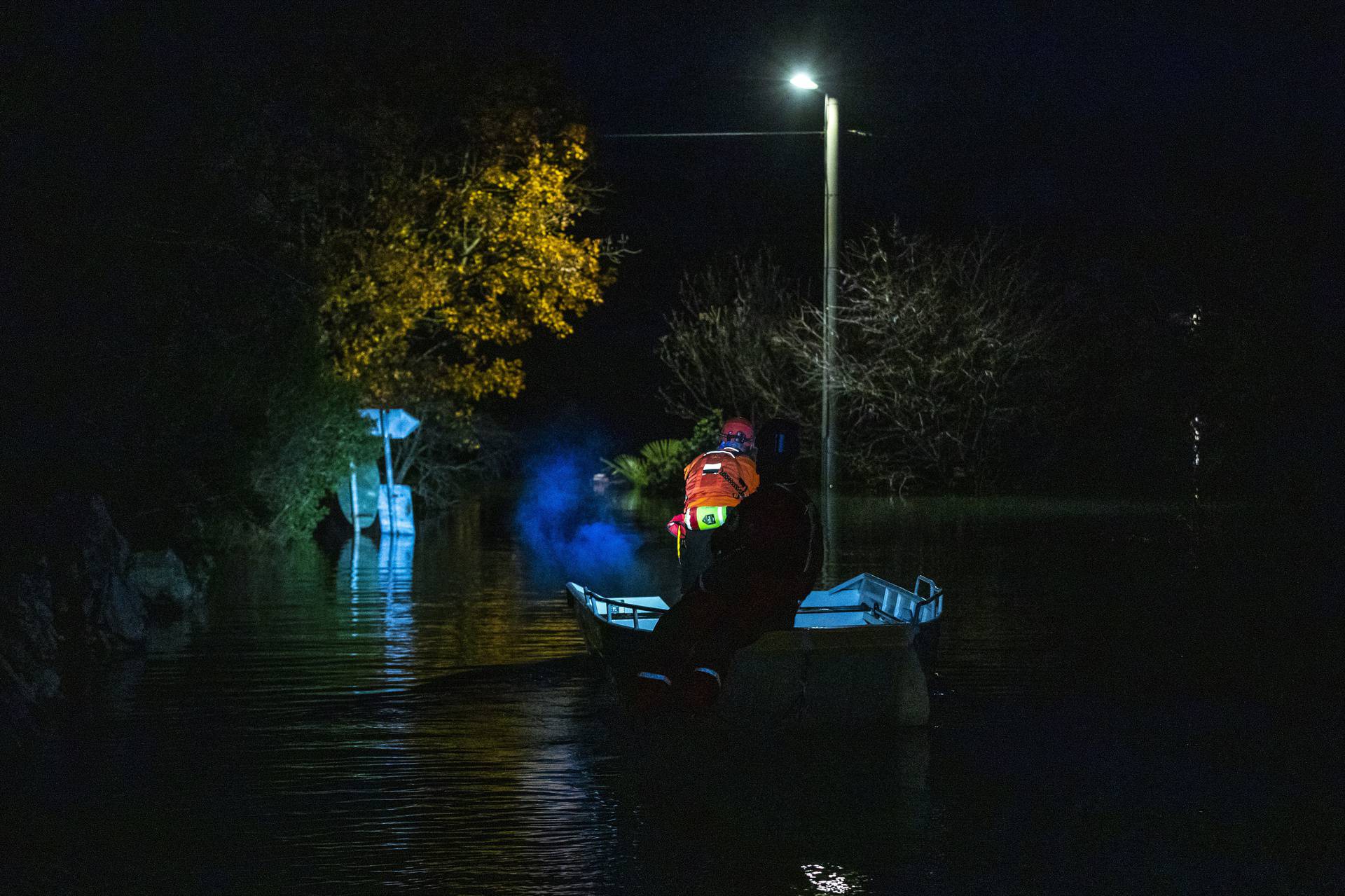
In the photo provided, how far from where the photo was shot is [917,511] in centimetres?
3219

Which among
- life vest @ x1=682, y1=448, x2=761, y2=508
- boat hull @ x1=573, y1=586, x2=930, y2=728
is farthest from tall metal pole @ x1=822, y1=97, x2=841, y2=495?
boat hull @ x1=573, y1=586, x2=930, y2=728

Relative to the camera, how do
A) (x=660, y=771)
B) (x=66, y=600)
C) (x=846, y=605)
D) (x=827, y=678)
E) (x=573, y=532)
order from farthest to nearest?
(x=573, y=532), (x=66, y=600), (x=846, y=605), (x=827, y=678), (x=660, y=771)

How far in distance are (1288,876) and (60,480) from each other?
11862 mm

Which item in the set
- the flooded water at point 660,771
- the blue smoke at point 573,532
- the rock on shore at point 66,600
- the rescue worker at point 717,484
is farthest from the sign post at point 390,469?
the rescue worker at point 717,484

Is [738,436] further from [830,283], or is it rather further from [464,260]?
[464,260]

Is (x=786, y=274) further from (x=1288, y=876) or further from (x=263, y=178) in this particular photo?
(x=1288, y=876)

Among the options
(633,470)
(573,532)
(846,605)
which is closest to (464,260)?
(573,532)

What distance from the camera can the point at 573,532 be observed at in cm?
2902

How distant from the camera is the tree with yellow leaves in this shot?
97.9ft

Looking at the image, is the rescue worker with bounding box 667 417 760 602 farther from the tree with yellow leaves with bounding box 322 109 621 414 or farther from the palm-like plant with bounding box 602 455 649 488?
the palm-like plant with bounding box 602 455 649 488

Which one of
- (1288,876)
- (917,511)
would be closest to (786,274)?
(917,511)

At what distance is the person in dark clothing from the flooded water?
1.87 ft

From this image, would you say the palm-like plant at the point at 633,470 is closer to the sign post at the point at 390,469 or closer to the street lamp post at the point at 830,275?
the sign post at the point at 390,469

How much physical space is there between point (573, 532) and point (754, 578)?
17917mm
